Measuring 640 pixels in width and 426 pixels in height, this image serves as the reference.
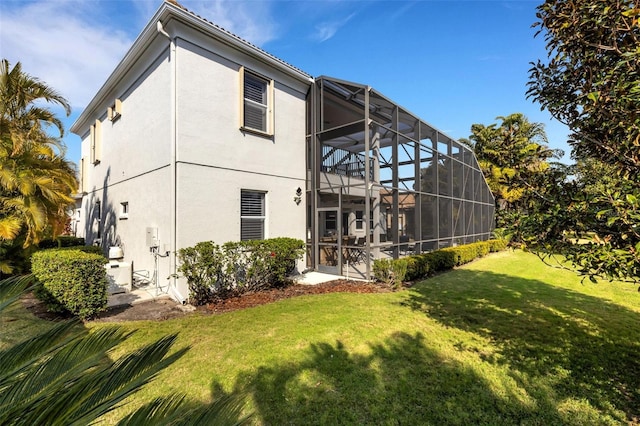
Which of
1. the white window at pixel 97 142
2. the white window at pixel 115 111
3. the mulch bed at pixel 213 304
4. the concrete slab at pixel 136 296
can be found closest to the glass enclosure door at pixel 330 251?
the mulch bed at pixel 213 304

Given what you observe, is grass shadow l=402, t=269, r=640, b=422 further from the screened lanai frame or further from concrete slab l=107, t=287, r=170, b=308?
concrete slab l=107, t=287, r=170, b=308

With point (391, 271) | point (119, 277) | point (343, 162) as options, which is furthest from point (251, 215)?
point (343, 162)

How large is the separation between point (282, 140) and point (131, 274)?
6.10 m

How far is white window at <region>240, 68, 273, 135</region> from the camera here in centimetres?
874

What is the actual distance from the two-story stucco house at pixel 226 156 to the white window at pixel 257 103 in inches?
1.3

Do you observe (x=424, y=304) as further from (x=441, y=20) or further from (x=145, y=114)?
(x=145, y=114)

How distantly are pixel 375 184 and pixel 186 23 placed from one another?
7026 millimetres

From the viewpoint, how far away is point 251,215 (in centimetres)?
884

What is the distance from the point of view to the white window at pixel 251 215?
861cm

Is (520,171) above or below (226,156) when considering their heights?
below

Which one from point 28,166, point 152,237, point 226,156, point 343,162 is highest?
point 343,162

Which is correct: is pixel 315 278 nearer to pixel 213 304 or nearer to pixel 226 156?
pixel 213 304

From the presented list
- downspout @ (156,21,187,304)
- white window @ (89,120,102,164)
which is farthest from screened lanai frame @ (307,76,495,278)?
white window @ (89,120,102,164)

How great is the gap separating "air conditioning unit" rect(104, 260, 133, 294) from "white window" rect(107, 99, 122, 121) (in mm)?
5730
